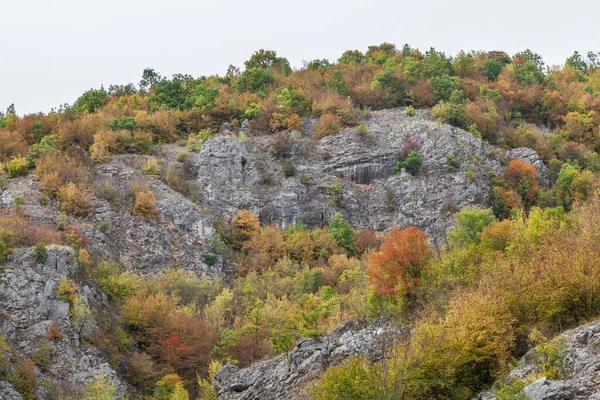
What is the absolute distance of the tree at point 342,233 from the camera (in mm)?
70188

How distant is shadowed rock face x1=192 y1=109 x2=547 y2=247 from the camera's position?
73688 millimetres

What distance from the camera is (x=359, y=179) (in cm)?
7862

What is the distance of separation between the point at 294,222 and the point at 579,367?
1913 inches

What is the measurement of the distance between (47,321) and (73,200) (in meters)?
17.4

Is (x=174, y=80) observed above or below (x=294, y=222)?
above

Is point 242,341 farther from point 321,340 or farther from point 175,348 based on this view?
point 321,340

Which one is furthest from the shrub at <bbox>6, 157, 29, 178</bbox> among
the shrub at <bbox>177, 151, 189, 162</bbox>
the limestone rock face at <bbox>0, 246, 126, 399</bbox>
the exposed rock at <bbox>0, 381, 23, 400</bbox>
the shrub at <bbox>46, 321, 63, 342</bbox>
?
the exposed rock at <bbox>0, 381, 23, 400</bbox>

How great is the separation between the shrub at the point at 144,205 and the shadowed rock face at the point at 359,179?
23.4ft

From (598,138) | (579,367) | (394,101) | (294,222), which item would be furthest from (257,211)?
(579,367)

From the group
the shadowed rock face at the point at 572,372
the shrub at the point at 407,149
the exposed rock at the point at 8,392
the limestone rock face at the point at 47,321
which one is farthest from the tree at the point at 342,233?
the shadowed rock face at the point at 572,372

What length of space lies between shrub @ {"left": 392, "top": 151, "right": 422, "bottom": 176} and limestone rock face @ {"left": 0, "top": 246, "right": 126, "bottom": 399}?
37.0 meters

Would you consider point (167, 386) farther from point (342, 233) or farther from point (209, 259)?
point (342, 233)

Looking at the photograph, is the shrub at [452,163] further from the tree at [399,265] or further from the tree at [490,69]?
the tree at [490,69]

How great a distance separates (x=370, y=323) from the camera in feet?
134
